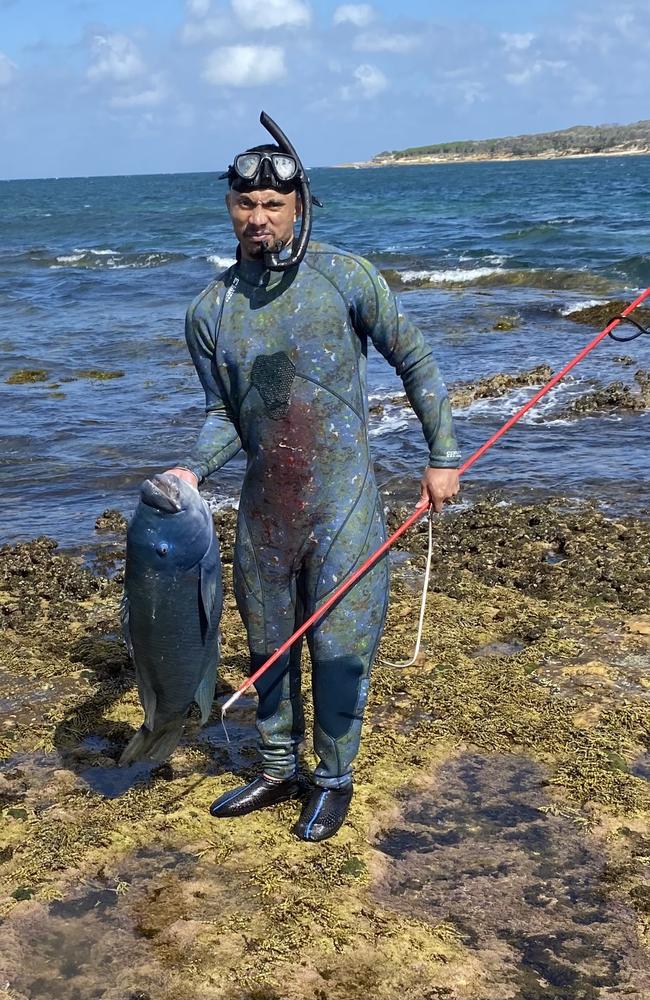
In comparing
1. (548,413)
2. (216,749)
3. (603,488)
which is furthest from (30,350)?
(216,749)

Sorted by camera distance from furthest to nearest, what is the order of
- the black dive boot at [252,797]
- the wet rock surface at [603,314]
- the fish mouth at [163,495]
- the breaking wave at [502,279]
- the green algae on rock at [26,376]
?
the breaking wave at [502,279], the wet rock surface at [603,314], the green algae on rock at [26,376], the black dive boot at [252,797], the fish mouth at [163,495]

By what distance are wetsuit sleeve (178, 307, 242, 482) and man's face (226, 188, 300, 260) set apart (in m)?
0.38

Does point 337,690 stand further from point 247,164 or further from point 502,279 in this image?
point 502,279

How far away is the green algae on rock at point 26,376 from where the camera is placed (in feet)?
52.5

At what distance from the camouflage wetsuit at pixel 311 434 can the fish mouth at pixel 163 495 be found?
1.84ft

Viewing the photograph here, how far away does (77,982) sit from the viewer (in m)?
3.41

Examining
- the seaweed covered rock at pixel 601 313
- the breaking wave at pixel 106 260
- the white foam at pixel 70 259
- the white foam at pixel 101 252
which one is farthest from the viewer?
the white foam at pixel 101 252

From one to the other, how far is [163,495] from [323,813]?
1693 millimetres

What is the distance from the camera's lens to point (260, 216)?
11.8 ft

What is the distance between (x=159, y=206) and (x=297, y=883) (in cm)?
7162

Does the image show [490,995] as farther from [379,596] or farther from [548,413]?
[548,413]

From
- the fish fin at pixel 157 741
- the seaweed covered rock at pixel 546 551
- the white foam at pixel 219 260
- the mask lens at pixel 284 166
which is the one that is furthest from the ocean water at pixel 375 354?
the mask lens at pixel 284 166

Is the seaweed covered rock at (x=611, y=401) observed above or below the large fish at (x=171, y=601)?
below

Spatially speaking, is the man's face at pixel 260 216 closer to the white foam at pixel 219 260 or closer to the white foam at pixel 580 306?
the white foam at pixel 580 306
